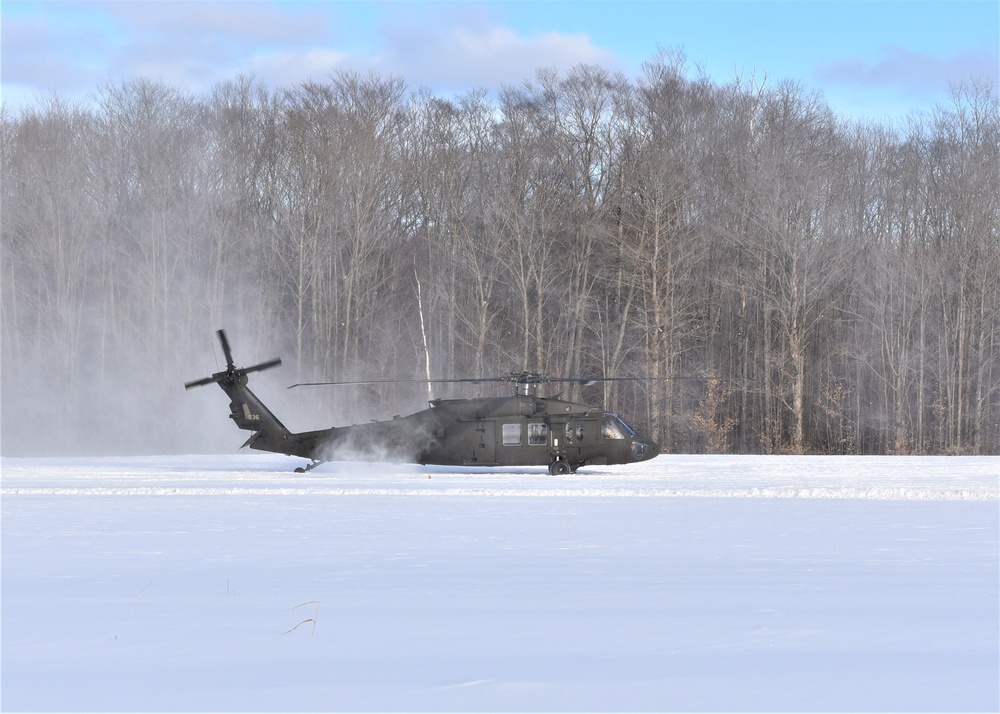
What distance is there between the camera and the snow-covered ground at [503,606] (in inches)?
216

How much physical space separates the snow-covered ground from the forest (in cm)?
2231

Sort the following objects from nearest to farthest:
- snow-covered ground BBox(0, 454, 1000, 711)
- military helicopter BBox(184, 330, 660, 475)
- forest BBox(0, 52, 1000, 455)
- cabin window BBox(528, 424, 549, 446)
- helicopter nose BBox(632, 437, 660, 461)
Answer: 1. snow-covered ground BBox(0, 454, 1000, 711)
2. helicopter nose BBox(632, 437, 660, 461)
3. military helicopter BBox(184, 330, 660, 475)
4. cabin window BBox(528, 424, 549, 446)
5. forest BBox(0, 52, 1000, 455)

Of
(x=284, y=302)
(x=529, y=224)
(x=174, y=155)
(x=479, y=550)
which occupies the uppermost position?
(x=174, y=155)

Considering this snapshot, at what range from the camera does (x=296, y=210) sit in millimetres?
41031

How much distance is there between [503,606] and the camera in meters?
7.54

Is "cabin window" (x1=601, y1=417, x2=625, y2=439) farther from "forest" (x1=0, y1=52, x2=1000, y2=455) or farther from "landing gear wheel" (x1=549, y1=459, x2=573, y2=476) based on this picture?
"forest" (x1=0, y1=52, x2=1000, y2=455)

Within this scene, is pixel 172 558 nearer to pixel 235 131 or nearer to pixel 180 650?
pixel 180 650

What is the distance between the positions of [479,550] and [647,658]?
15.0 ft

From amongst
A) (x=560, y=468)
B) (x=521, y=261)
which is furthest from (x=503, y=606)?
(x=521, y=261)

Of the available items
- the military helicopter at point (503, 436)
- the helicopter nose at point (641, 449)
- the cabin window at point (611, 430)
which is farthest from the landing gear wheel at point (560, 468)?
the helicopter nose at point (641, 449)

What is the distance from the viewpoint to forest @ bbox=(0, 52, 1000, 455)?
121 ft

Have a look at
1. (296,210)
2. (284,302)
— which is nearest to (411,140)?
(296,210)

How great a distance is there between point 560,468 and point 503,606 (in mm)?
14473

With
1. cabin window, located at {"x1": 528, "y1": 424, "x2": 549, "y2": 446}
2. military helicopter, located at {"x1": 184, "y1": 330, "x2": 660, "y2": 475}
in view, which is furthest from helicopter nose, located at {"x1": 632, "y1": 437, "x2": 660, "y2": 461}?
cabin window, located at {"x1": 528, "y1": 424, "x2": 549, "y2": 446}
